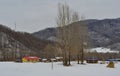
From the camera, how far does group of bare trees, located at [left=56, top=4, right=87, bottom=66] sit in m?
37.7

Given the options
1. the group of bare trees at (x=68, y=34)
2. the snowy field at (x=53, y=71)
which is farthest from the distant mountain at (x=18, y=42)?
the snowy field at (x=53, y=71)

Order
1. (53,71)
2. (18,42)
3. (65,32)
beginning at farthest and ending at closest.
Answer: (18,42)
(65,32)
(53,71)

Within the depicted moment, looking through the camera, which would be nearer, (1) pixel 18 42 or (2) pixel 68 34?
(2) pixel 68 34

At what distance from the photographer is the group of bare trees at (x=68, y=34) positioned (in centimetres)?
3772

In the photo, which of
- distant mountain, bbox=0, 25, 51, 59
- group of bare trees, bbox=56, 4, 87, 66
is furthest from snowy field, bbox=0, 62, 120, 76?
distant mountain, bbox=0, 25, 51, 59

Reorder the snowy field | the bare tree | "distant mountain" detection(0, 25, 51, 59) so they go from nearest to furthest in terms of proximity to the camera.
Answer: the snowy field
the bare tree
"distant mountain" detection(0, 25, 51, 59)

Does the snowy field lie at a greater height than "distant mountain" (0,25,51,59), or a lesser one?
lesser

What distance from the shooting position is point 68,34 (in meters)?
38.4

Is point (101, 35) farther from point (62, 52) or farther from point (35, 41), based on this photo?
point (62, 52)

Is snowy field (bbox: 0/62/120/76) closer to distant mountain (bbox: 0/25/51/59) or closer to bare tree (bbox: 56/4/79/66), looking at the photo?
bare tree (bbox: 56/4/79/66)

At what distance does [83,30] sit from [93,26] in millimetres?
155609

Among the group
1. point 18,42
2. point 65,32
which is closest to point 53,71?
point 65,32

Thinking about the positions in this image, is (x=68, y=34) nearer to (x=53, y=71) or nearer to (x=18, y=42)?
(x=53, y=71)

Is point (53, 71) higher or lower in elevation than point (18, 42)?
lower
